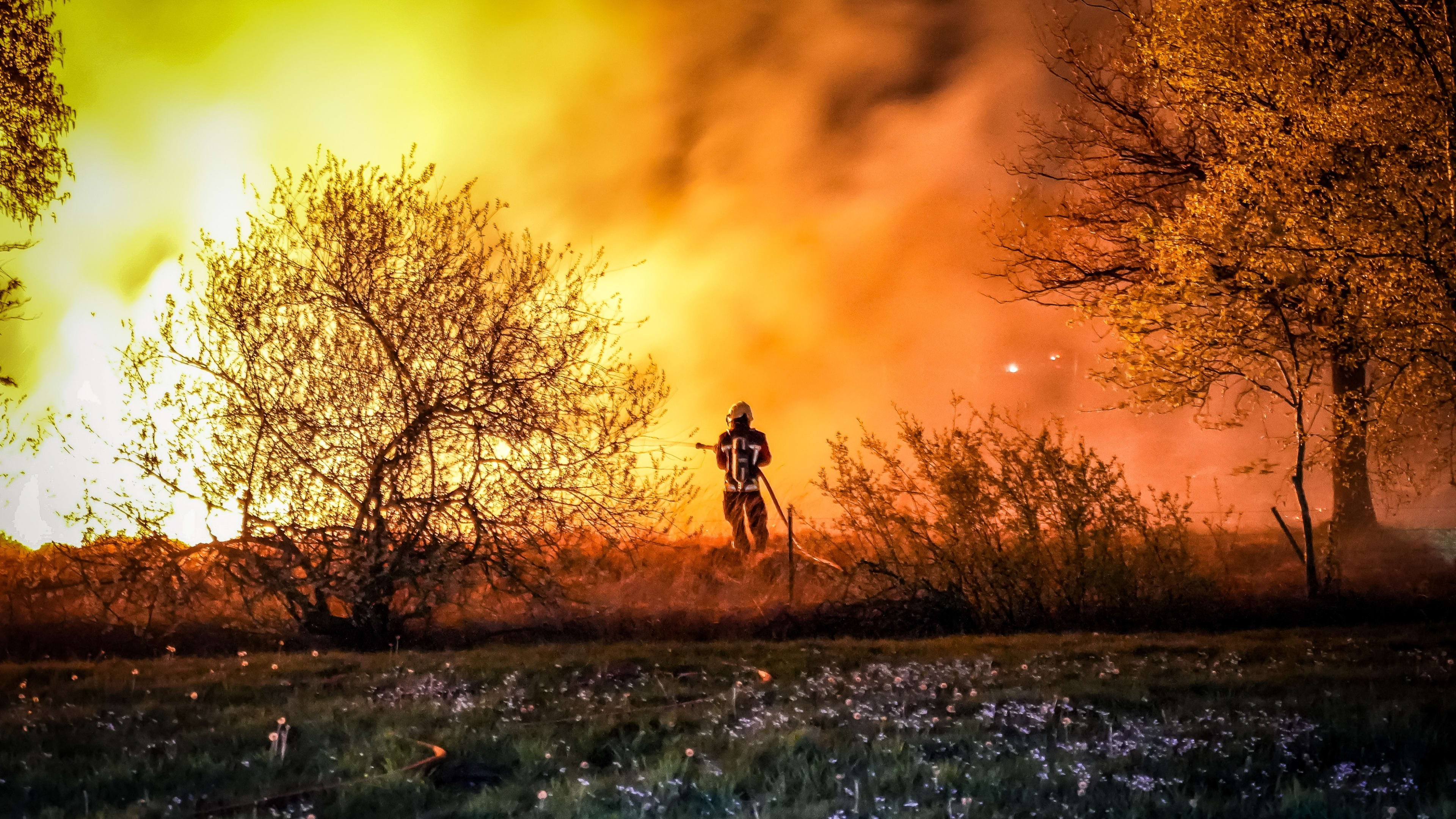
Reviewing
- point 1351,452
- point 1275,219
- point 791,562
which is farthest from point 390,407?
point 1351,452

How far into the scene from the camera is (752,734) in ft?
21.0

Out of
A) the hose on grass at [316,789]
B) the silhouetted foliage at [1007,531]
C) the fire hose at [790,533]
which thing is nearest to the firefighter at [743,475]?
the fire hose at [790,533]

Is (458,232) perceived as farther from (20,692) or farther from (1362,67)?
(1362,67)

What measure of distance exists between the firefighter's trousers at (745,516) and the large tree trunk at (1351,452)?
284 inches

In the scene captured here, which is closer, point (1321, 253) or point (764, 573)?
point (1321, 253)

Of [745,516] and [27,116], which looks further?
[745,516]

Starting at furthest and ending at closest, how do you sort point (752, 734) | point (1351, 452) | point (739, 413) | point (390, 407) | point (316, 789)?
point (739, 413) → point (1351, 452) → point (390, 407) → point (752, 734) → point (316, 789)

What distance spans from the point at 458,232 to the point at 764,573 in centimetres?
625

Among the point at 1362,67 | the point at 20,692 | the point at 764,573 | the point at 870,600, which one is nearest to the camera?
the point at 20,692

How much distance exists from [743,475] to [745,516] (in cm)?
60

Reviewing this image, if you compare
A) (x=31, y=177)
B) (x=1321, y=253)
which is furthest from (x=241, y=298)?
(x=1321, y=253)

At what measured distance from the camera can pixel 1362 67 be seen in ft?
41.7

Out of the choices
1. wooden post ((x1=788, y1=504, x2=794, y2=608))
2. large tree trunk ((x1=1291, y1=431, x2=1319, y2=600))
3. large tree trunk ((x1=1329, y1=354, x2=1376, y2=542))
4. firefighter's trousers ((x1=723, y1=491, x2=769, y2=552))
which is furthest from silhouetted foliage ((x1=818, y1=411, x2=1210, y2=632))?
firefighter's trousers ((x1=723, y1=491, x2=769, y2=552))

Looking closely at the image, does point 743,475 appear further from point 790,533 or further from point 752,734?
point 752,734
